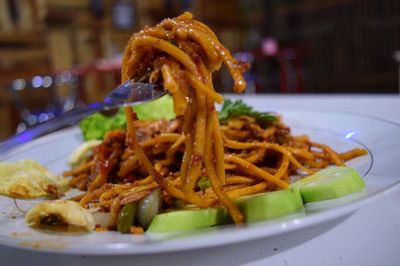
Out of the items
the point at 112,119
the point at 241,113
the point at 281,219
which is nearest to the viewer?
the point at 281,219

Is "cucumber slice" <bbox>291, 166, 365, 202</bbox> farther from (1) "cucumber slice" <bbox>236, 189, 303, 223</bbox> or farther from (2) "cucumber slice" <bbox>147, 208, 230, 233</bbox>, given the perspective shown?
(2) "cucumber slice" <bbox>147, 208, 230, 233</bbox>

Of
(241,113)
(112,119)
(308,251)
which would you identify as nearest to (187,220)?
(308,251)

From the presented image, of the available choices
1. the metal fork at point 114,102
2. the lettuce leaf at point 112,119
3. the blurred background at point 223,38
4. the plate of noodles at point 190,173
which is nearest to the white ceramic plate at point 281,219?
the plate of noodles at point 190,173

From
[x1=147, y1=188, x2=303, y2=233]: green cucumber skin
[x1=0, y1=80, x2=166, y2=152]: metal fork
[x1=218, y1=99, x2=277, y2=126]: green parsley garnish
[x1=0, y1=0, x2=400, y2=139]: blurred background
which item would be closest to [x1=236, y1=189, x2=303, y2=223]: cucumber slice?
[x1=147, y1=188, x2=303, y2=233]: green cucumber skin

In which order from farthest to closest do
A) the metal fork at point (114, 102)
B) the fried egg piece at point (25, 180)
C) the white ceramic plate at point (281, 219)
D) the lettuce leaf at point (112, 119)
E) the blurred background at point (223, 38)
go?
the blurred background at point (223, 38), the lettuce leaf at point (112, 119), the fried egg piece at point (25, 180), the metal fork at point (114, 102), the white ceramic plate at point (281, 219)

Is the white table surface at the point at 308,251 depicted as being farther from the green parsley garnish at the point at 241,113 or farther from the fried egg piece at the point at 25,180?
the green parsley garnish at the point at 241,113

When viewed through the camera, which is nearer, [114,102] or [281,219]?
[281,219]

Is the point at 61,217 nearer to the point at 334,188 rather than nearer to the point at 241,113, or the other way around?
the point at 334,188
